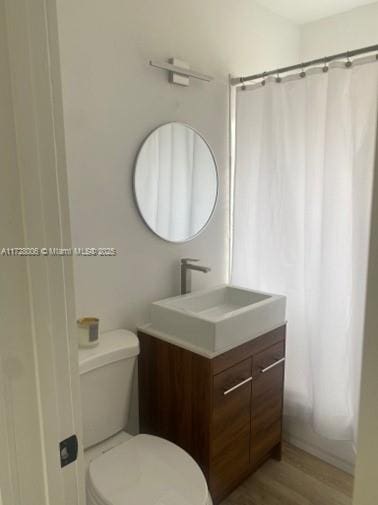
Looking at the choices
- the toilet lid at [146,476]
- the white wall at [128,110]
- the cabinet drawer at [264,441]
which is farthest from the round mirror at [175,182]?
the cabinet drawer at [264,441]

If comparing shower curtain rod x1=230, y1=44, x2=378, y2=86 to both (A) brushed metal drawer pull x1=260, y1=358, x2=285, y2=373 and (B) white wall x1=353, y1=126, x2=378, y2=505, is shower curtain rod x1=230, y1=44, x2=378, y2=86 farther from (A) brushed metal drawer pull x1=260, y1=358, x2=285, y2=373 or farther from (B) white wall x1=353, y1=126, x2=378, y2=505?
(A) brushed metal drawer pull x1=260, y1=358, x2=285, y2=373

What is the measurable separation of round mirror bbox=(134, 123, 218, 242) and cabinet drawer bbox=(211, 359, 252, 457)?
0.75 m

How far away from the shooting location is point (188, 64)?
1.98m

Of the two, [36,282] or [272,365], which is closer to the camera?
[36,282]

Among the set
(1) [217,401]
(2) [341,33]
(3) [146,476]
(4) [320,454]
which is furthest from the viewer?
(2) [341,33]

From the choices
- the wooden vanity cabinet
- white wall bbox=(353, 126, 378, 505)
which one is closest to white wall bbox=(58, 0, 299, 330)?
the wooden vanity cabinet

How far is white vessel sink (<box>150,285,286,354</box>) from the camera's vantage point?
166 cm

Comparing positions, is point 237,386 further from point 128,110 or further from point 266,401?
point 128,110

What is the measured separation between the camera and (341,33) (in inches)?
94.0

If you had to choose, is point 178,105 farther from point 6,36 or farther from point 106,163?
point 6,36

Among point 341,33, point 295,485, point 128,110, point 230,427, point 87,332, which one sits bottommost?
point 295,485

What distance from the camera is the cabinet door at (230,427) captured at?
1.70 meters

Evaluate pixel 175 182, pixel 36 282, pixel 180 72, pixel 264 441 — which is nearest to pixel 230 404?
pixel 264 441

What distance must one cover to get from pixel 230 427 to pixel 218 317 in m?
0.53
